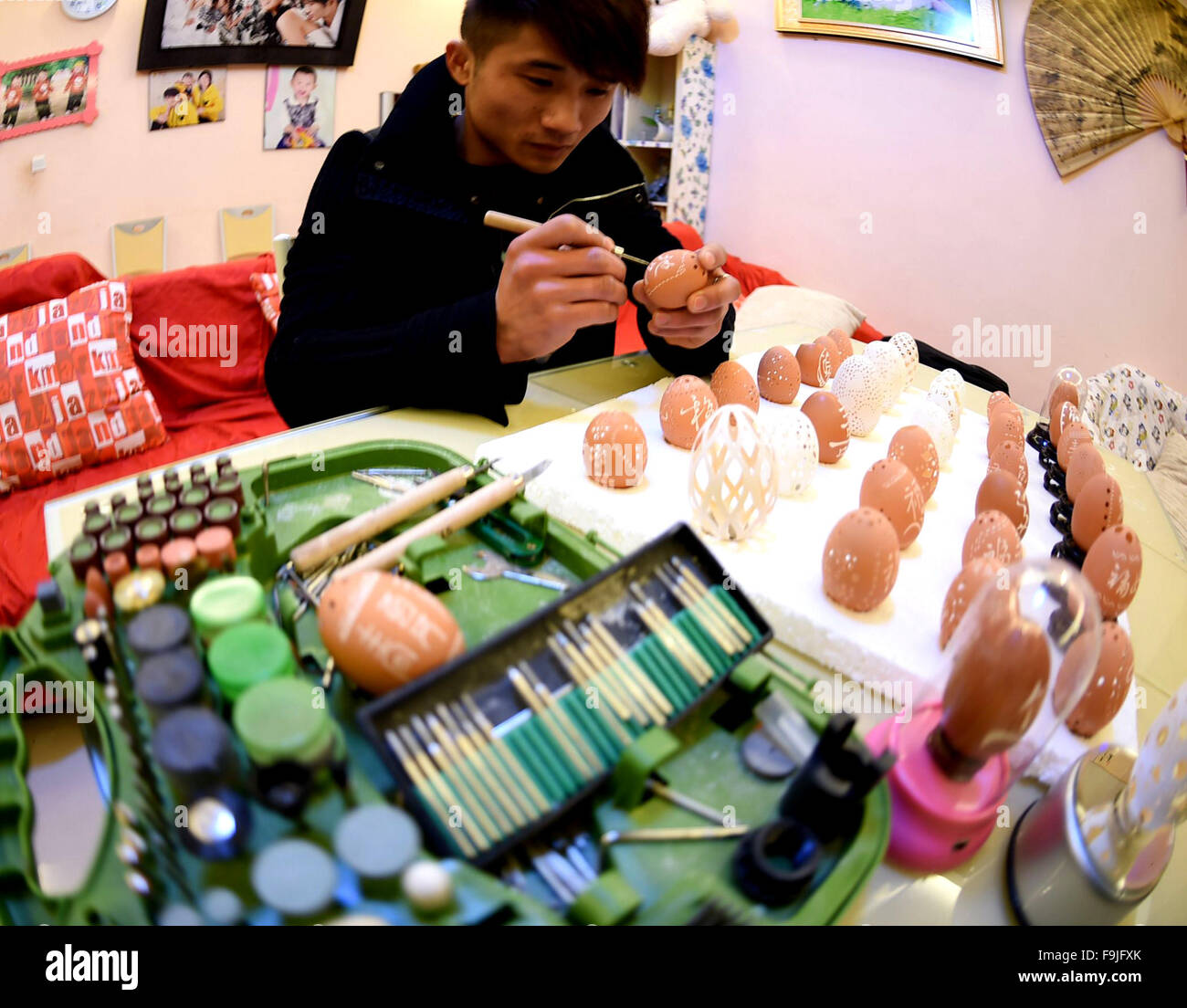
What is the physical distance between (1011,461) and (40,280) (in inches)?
94.8

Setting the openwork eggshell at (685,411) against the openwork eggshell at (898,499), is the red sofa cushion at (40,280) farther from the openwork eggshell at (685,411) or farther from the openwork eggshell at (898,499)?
the openwork eggshell at (898,499)

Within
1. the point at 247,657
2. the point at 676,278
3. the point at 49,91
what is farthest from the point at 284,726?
the point at 49,91

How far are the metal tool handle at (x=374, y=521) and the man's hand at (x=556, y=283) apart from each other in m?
0.30

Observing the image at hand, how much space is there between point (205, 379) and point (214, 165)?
4.09 ft

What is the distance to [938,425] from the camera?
3.61 ft

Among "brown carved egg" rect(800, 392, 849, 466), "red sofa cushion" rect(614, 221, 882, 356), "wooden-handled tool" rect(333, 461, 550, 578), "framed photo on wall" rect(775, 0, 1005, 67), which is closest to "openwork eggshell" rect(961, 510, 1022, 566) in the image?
"brown carved egg" rect(800, 392, 849, 466)

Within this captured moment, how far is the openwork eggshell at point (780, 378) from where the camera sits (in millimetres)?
1227

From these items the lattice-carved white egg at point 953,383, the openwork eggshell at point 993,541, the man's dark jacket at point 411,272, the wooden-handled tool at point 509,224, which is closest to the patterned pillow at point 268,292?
the man's dark jacket at point 411,272

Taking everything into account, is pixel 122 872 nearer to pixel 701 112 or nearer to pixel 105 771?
pixel 105 771

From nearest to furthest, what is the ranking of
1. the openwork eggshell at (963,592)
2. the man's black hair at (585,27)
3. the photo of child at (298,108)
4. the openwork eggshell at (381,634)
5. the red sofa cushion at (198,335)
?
the openwork eggshell at (381,634) → the openwork eggshell at (963,592) → the man's black hair at (585,27) → the red sofa cushion at (198,335) → the photo of child at (298,108)

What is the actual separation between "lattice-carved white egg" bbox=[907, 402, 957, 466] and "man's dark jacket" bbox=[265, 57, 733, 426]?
36 centimetres

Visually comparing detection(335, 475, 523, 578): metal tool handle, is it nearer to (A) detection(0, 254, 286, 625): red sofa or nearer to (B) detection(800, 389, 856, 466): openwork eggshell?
(B) detection(800, 389, 856, 466): openwork eggshell

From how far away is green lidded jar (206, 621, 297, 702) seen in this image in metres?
0.51
